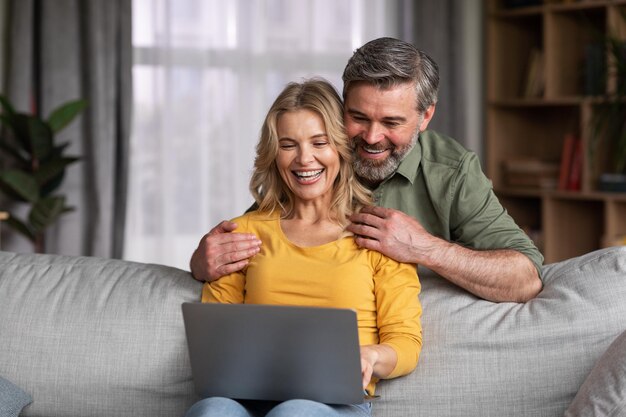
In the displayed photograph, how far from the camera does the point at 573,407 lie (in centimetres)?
186

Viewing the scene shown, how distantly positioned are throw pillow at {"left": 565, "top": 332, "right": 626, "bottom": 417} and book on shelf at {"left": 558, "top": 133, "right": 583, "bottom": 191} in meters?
2.80

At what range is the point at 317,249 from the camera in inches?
79.0

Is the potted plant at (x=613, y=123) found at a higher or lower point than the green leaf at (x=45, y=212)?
higher

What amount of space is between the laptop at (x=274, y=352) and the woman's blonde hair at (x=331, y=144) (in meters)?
0.43

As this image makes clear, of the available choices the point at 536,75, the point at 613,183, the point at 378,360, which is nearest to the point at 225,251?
the point at 378,360

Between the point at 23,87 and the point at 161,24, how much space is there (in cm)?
73

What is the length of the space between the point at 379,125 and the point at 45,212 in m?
2.20

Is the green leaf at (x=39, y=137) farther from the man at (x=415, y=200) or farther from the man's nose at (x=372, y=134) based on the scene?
the man's nose at (x=372, y=134)

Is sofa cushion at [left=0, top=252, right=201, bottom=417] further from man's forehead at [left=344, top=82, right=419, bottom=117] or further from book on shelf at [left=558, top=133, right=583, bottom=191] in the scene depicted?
book on shelf at [left=558, top=133, right=583, bottom=191]

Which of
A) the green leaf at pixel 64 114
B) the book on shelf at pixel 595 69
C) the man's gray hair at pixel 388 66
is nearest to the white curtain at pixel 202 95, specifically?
the green leaf at pixel 64 114

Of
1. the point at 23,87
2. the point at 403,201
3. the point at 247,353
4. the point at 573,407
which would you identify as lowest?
the point at 573,407

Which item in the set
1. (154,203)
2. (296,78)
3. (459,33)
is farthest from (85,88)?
(459,33)

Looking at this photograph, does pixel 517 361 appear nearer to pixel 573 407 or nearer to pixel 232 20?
pixel 573 407

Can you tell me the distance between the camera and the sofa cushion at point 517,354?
1987mm
